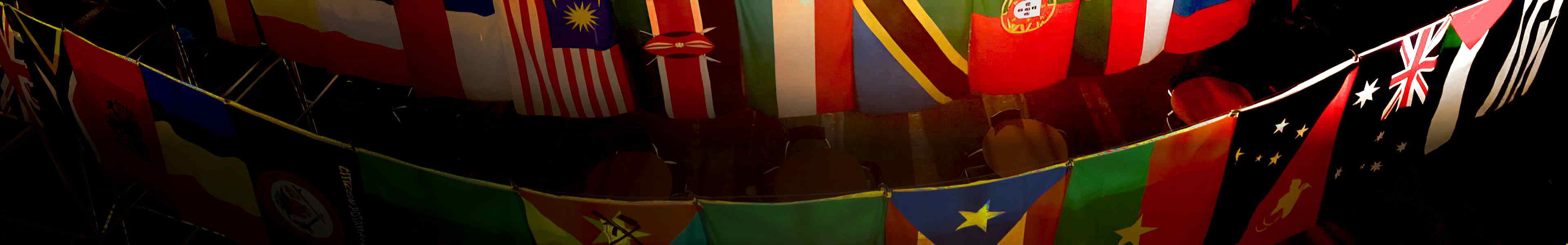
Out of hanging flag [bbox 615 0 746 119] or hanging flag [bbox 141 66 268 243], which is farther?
hanging flag [bbox 615 0 746 119]

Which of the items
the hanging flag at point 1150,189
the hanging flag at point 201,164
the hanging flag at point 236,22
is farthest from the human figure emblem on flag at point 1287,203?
the hanging flag at point 236,22

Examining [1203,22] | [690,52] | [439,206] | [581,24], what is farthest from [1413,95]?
[439,206]

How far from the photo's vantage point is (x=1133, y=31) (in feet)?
28.6

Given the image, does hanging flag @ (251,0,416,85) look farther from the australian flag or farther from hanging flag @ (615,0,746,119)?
hanging flag @ (615,0,746,119)

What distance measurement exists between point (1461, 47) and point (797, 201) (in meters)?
6.05

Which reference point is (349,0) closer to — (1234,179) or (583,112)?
(583,112)

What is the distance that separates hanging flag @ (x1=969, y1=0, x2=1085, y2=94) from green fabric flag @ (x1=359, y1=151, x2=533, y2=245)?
454 cm

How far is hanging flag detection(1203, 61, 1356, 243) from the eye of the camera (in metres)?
7.25

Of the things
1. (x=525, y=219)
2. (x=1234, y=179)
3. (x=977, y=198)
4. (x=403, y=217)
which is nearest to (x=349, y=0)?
(x=403, y=217)

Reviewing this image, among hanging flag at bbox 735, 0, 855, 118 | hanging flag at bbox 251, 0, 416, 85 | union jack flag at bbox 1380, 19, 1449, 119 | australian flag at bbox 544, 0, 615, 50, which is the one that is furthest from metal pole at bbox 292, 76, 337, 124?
union jack flag at bbox 1380, 19, 1449, 119

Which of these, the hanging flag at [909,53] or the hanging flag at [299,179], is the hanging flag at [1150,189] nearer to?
the hanging flag at [909,53]

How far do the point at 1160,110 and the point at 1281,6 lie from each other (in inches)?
72.7

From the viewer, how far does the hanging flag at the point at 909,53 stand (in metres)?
8.30

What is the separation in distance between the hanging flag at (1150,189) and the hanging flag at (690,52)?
338 centimetres
